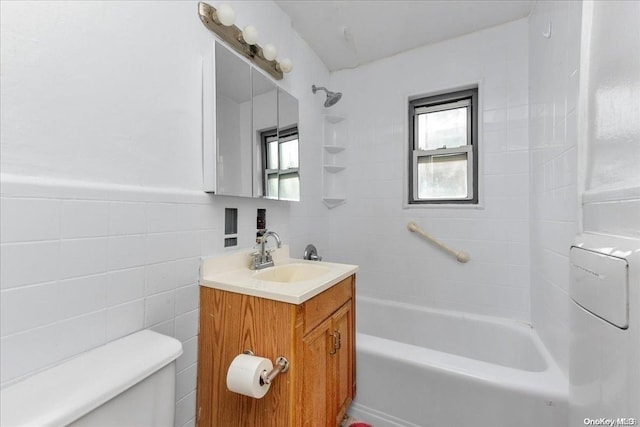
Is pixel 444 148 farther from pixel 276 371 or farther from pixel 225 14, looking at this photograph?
pixel 276 371

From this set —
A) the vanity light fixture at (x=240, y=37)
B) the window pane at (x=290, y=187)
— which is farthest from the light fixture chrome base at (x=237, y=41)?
the window pane at (x=290, y=187)

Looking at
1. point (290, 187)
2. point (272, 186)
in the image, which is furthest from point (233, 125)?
point (290, 187)

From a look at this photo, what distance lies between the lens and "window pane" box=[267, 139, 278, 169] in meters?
1.45

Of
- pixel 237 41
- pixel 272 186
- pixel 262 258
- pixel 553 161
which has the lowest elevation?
pixel 262 258

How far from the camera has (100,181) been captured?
786mm

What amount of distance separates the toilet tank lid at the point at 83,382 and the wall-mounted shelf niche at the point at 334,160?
64.9 inches

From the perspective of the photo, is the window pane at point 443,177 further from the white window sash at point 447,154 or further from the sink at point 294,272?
the sink at point 294,272

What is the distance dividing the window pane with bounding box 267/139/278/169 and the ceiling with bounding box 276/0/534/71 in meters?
0.92

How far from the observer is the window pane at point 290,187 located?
1.56m

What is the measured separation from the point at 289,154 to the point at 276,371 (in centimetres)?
119

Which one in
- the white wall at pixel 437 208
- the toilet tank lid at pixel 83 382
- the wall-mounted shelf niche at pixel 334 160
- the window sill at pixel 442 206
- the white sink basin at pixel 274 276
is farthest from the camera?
the wall-mounted shelf niche at pixel 334 160

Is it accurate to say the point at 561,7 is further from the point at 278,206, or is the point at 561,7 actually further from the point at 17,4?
the point at 17,4

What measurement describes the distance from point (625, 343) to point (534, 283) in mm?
1340

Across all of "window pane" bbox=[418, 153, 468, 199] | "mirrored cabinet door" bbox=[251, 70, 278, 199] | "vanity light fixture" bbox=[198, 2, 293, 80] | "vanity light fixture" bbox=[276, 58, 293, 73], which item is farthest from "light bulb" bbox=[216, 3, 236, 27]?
"window pane" bbox=[418, 153, 468, 199]
